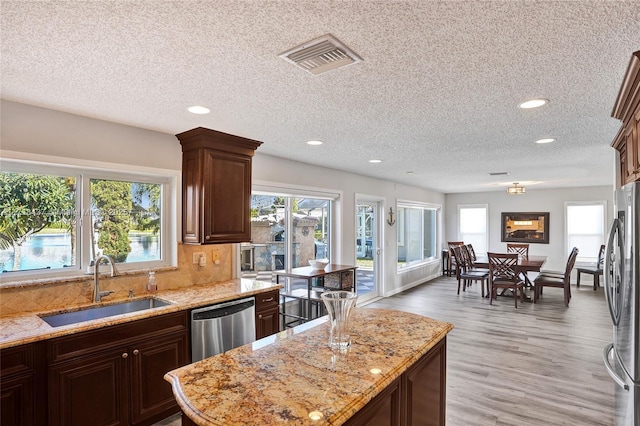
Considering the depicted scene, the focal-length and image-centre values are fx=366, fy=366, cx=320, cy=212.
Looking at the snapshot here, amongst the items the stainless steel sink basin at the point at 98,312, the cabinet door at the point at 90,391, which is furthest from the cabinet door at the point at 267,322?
the cabinet door at the point at 90,391

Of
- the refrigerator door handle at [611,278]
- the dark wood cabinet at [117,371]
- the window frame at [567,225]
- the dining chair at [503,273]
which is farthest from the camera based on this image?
the window frame at [567,225]

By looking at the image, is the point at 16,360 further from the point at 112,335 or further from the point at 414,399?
the point at 414,399

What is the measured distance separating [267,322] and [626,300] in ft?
8.80

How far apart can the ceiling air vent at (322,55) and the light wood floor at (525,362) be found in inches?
102

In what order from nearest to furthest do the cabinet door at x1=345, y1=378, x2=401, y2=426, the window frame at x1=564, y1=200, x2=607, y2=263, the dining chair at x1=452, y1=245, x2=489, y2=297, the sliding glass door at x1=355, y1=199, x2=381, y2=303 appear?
the cabinet door at x1=345, y1=378, x2=401, y2=426
the sliding glass door at x1=355, y1=199, x2=381, y2=303
the dining chair at x1=452, y1=245, x2=489, y2=297
the window frame at x1=564, y1=200, x2=607, y2=263

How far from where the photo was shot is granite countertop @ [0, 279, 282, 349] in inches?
81.3

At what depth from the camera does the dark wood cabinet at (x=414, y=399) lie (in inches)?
56.6

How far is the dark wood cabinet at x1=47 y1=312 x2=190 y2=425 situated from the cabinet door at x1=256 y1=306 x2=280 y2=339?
0.74m

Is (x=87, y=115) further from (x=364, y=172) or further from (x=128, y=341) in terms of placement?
(x=364, y=172)

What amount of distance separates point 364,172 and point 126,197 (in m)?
3.75

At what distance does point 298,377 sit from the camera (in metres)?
1.44

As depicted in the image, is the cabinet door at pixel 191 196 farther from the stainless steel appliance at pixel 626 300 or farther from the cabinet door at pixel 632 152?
the cabinet door at pixel 632 152

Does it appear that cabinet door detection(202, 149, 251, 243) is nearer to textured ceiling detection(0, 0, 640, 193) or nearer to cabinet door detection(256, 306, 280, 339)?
textured ceiling detection(0, 0, 640, 193)

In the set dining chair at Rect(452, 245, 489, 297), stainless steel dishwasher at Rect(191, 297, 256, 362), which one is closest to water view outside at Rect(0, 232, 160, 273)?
stainless steel dishwasher at Rect(191, 297, 256, 362)
